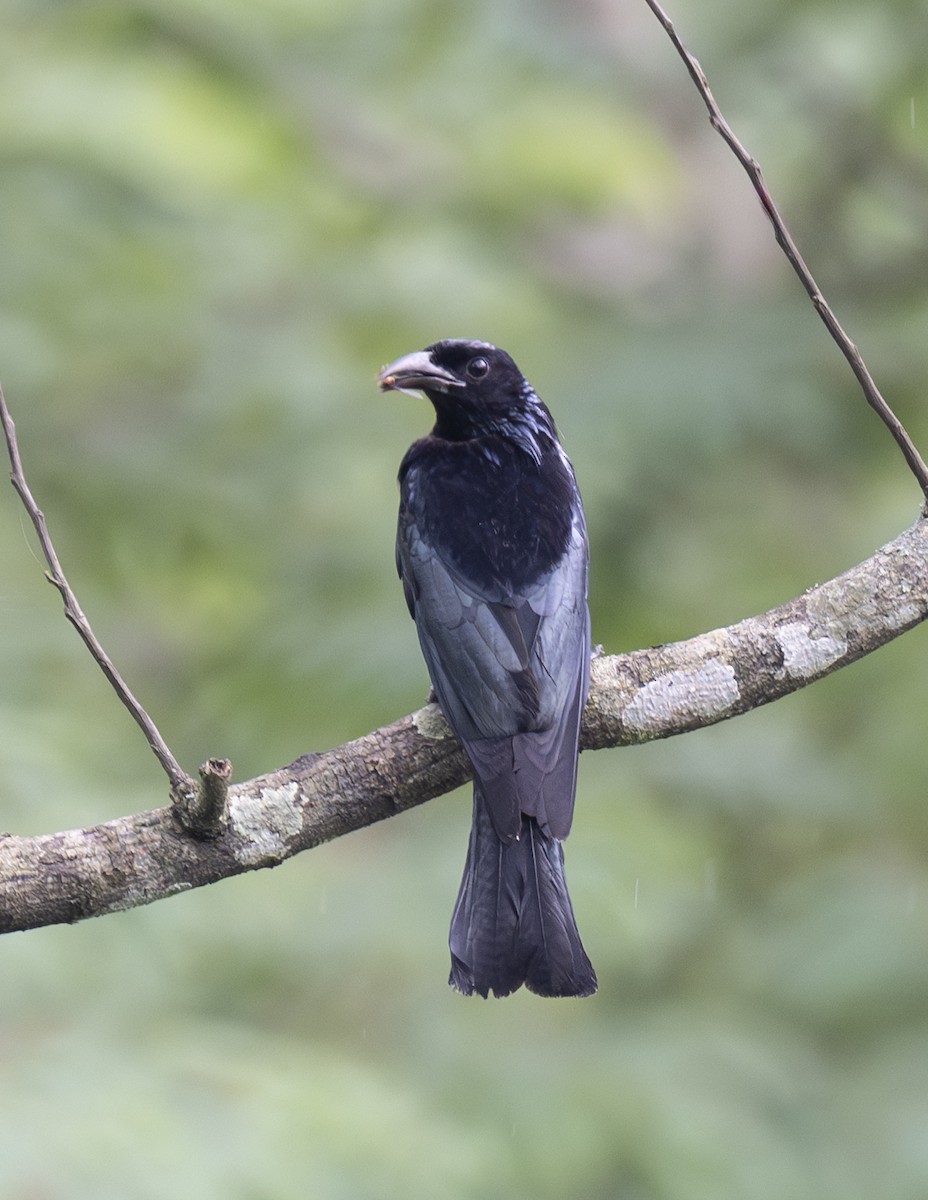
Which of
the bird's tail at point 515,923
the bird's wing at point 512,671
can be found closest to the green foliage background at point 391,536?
the bird's tail at point 515,923

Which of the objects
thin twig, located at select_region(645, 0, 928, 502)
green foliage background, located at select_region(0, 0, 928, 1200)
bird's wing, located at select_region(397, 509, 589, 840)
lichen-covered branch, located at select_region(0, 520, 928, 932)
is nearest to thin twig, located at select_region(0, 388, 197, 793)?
lichen-covered branch, located at select_region(0, 520, 928, 932)

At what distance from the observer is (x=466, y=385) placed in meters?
4.29

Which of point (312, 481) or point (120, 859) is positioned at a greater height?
point (312, 481)

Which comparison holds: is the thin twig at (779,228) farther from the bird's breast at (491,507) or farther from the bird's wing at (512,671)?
the bird's breast at (491,507)

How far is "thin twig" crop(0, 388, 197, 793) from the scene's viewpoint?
2.61 m

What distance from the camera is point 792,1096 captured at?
4.68m

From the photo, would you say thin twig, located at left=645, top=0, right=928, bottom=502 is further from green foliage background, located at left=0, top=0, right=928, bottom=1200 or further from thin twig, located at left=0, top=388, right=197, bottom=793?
green foliage background, located at left=0, top=0, right=928, bottom=1200

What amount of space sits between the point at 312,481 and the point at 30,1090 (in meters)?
2.90

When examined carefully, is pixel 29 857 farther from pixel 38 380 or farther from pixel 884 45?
pixel 884 45

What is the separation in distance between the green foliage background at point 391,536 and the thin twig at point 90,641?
1.14m

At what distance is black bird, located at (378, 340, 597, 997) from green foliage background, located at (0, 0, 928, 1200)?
77cm

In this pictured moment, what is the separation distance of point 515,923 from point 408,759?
435 millimetres

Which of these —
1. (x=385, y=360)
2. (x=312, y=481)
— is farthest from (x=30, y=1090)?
(x=385, y=360)

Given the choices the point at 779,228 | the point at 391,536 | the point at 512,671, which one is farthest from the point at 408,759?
the point at 391,536
